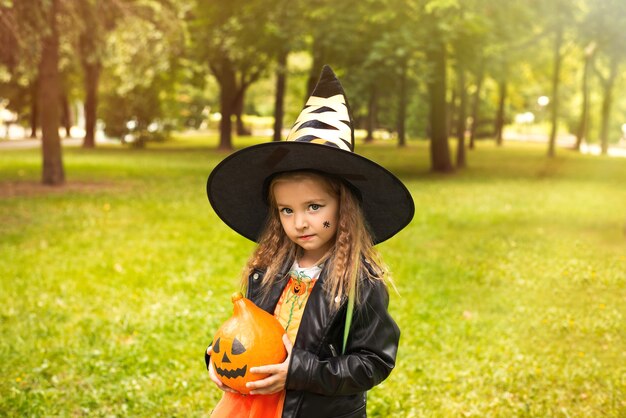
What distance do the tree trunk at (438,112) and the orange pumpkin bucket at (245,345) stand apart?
1782 centimetres

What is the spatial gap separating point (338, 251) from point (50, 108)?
49.4ft

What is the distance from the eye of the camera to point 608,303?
7352mm

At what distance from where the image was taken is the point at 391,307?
7.17 meters

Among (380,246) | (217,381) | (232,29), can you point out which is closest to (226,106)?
(232,29)

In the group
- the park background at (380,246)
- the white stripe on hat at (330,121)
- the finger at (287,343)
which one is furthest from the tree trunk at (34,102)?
the finger at (287,343)

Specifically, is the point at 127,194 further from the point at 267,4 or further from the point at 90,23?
the point at 267,4

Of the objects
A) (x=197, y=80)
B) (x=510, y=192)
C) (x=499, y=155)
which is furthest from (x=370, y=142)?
(x=197, y=80)

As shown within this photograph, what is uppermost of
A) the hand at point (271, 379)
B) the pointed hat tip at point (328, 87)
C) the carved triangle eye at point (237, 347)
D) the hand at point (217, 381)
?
the pointed hat tip at point (328, 87)

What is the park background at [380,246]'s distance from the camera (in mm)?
5176

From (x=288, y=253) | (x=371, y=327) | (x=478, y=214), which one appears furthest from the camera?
(x=478, y=214)

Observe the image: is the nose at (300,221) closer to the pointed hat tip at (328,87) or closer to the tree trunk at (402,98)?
the pointed hat tip at (328,87)

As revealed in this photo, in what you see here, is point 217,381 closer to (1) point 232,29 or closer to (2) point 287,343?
Answer: (2) point 287,343

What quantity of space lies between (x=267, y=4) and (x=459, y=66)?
6100 millimetres

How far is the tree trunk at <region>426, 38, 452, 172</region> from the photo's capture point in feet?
66.2
